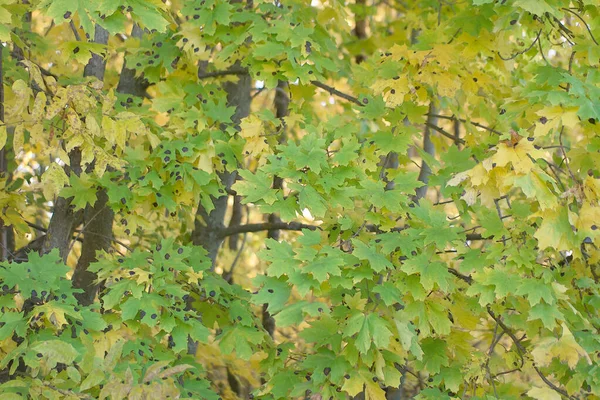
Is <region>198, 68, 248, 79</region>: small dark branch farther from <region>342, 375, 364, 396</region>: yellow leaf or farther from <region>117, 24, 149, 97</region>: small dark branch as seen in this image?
<region>342, 375, 364, 396</region>: yellow leaf

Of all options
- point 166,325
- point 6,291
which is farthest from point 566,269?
point 6,291

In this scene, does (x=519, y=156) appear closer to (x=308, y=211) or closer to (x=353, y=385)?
(x=353, y=385)

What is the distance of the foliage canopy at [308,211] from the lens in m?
3.54

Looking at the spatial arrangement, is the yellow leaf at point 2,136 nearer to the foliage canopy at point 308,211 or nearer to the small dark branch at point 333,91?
the foliage canopy at point 308,211

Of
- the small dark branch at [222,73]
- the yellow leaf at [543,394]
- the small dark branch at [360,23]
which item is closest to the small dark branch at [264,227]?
the small dark branch at [222,73]

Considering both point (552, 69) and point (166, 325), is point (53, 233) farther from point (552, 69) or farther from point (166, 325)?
point (552, 69)

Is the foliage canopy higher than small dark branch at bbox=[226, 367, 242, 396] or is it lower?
higher

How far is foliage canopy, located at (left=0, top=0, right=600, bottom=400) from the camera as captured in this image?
11.6ft

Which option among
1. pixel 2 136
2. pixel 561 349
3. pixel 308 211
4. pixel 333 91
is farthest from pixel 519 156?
pixel 2 136

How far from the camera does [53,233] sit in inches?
190

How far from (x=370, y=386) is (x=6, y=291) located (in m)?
1.86

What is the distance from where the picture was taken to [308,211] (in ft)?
14.5

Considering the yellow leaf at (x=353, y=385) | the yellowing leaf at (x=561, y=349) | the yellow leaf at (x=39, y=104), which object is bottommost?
the yellow leaf at (x=353, y=385)

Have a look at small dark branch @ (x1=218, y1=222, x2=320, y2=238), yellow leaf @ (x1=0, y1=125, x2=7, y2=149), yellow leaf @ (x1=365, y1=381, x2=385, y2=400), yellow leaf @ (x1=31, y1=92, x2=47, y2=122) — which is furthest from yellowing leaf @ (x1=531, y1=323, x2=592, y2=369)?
yellow leaf @ (x1=0, y1=125, x2=7, y2=149)
